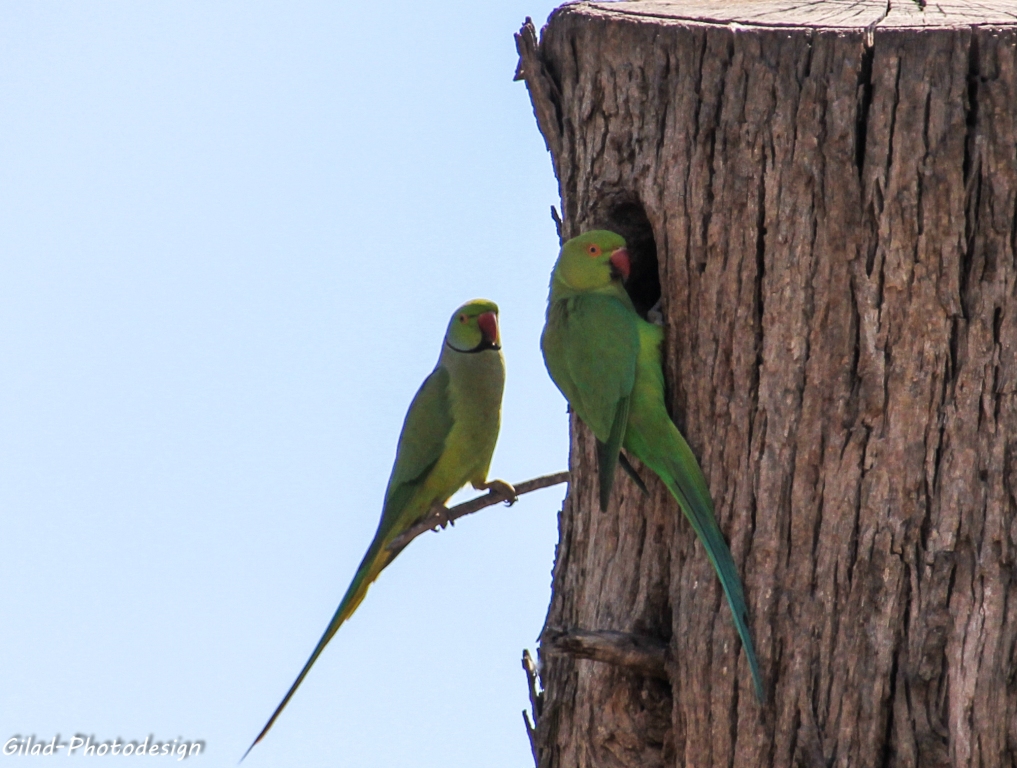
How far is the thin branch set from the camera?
392 cm

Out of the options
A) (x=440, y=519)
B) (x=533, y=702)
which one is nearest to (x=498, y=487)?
(x=440, y=519)

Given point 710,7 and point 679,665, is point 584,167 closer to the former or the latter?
point 710,7

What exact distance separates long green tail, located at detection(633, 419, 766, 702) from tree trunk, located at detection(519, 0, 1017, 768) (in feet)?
0.12

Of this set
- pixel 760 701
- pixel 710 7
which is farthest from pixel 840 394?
pixel 710 7

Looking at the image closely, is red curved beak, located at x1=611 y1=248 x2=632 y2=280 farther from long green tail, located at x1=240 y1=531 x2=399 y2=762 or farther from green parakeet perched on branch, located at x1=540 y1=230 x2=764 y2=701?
long green tail, located at x1=240 y1=531 x2=399 y2=762

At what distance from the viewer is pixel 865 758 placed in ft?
8.60

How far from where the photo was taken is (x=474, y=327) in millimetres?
4973

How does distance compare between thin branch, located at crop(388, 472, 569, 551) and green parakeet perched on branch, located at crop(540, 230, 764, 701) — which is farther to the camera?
thin branch, located at crop(388, 472, 569, 551)

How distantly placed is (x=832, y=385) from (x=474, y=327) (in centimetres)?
245

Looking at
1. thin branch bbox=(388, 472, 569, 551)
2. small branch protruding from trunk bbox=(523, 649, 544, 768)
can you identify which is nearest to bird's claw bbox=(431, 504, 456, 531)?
thin branch bbox=(388, 472, 569, 551)

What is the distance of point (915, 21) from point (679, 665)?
1.77m

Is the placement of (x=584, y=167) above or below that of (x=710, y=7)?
below

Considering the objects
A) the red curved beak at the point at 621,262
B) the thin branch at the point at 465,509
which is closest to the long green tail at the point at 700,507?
the red curved beak at the point at 621,262

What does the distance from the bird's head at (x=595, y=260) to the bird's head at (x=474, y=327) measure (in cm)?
159
